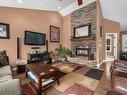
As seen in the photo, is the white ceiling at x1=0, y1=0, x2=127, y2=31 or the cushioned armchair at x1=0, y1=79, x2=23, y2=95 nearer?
the cushioned armchair at x1=0, y1=79, x2=23, y2=95

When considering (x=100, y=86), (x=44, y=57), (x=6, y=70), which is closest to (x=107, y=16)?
(x=44, y=57)

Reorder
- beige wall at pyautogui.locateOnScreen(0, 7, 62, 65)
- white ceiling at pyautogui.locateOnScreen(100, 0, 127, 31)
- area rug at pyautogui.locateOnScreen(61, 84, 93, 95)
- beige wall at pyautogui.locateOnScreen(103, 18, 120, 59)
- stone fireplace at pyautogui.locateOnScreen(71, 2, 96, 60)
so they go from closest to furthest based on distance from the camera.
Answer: area rug at pyautogui.locateOnScreen(61, 84, 93, 95)
beige wall at pyautogui.locateOnScreen(0, 7, 62, 65)
white ceiling at pyautogui.locateOnScreen(100, 0, 127, 31)
stone fireplace at pyautogui.locateOnScreen(71, 2, 96, 60)
beige wall at pyautogui.locateOnScreen(103, 18, 120, 59)

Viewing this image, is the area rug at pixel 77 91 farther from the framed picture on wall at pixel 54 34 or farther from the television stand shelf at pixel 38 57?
the framed picture on wall at pixel 54 34

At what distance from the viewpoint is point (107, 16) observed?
6.91m

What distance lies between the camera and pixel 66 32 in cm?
718

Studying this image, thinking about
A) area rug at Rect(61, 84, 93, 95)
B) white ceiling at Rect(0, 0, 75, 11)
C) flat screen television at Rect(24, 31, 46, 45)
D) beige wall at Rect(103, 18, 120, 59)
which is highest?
white ceiling at Rect(0, 0, 75, 11)

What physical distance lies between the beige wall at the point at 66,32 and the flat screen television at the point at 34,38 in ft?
5.62

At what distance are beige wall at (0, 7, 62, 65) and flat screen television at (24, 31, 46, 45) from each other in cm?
22

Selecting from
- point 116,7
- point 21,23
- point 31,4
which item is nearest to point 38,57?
point 21,23

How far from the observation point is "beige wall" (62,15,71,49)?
7012 millimetres

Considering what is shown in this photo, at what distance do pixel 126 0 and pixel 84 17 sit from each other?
82.9 inches

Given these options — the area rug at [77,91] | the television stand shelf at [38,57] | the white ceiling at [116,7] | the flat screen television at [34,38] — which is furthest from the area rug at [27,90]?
the white ceiling at [116,7]

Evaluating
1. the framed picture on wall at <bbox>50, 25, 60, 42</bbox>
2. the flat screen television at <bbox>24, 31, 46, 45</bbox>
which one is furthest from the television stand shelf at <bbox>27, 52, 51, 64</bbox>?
the framed picture on wall at <bbox>50, 25, 60, 42</bbox>

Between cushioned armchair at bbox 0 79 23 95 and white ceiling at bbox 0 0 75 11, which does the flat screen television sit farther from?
cushioned armchair at bbox 0 79 23 95
